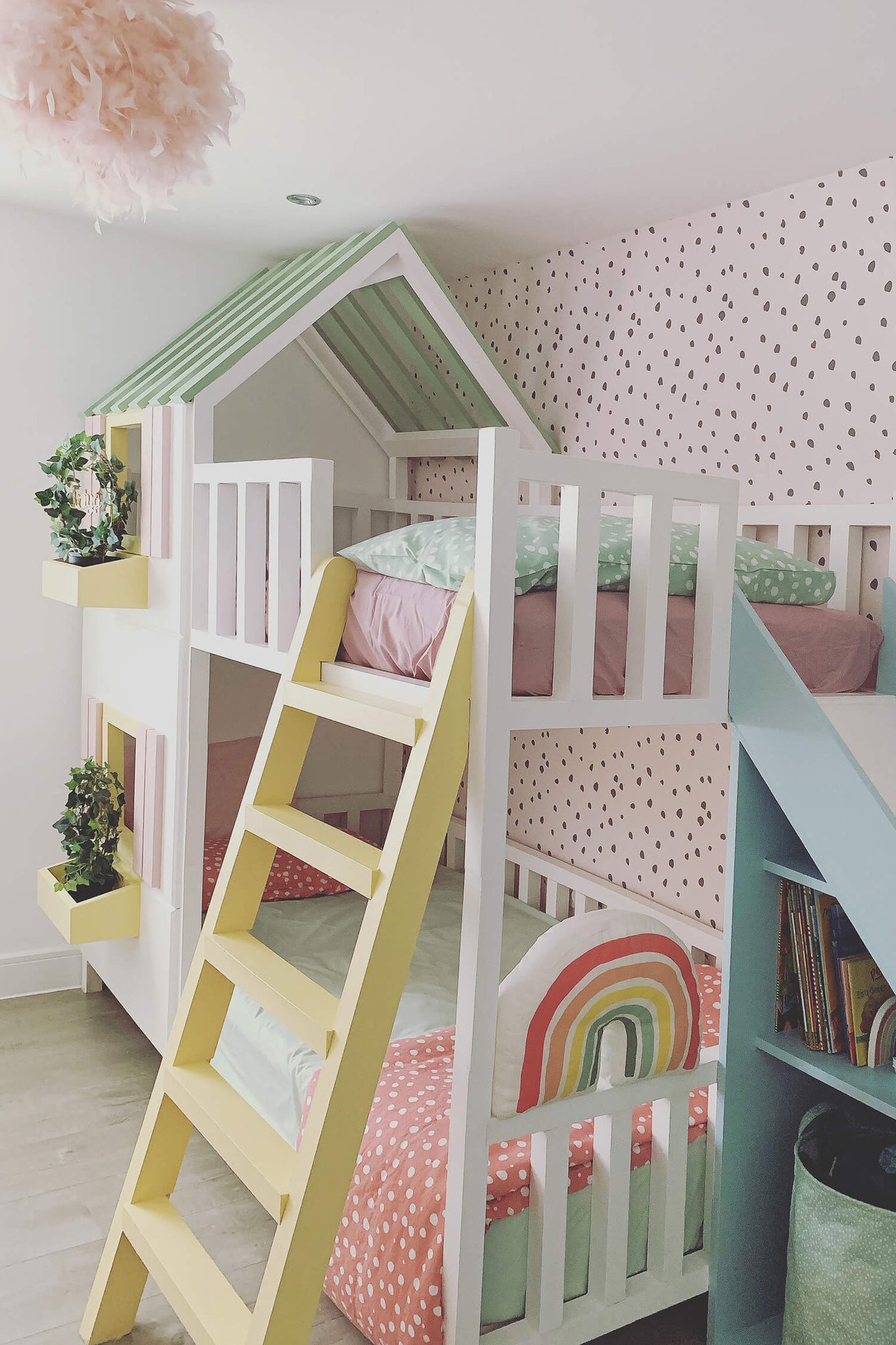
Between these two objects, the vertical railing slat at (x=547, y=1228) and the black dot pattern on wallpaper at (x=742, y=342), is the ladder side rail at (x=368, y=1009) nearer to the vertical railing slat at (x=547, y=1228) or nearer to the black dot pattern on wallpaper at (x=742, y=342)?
the vertical railing slat at (x=547, y=1228)

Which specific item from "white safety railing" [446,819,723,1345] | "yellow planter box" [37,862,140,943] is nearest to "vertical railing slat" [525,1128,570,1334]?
"white safety railing" [446,819,723,1345]

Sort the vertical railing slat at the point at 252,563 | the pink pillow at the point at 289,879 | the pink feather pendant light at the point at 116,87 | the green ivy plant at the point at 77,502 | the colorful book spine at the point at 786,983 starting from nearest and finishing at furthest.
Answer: the pink feather pendant light at the point at 116,87 < the colorful book spine at the point at 786,983 < the vertical railing slat at the point at 252,563 < the green ivy plant at the point at 77,502 < the pink pillow at the point at 289,879

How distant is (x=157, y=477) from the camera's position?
279 centimetres

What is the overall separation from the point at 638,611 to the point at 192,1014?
3.62ft

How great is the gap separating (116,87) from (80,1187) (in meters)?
2.20

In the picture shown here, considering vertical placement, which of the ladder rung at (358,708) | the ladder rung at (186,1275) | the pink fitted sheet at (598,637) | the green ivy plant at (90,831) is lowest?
the ladder rung at (186,1275)

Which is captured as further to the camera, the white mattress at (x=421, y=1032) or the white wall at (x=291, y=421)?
the white wall at (x=291, y=421)

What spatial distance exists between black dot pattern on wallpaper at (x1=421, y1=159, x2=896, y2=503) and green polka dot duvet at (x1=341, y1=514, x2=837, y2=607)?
345 millimetres

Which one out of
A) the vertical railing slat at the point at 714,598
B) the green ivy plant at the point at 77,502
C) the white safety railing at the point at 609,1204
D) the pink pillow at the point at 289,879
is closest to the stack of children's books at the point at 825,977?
the white safety railing at the point at 609,1204

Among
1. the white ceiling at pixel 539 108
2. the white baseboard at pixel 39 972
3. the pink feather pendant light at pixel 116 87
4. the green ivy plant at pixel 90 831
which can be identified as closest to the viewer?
the pink feather pendant light at pixel 116 87

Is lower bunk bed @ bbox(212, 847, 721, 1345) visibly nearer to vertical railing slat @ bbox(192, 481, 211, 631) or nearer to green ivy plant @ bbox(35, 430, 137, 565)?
vertical railing slat @ bbox(192, 481, 211, 631)

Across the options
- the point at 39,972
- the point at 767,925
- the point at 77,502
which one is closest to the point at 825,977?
the point at 767,925

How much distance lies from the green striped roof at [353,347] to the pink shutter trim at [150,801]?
89 cm

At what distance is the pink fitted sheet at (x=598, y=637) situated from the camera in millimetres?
1719
